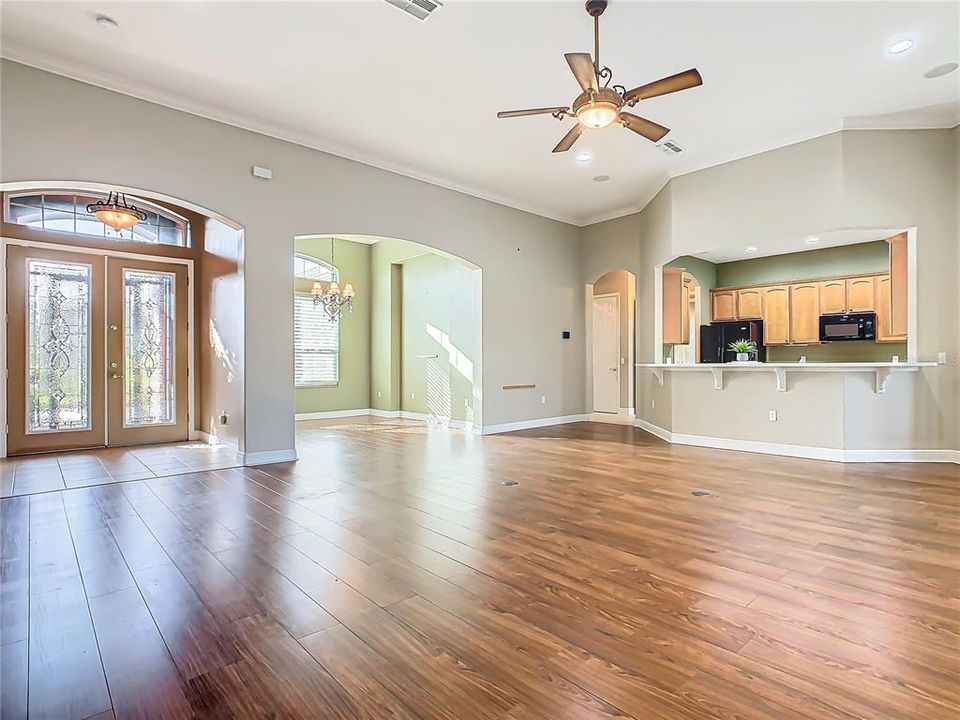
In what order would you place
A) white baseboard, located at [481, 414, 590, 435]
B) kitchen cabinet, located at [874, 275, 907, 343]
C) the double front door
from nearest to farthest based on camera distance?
the double front door → white baseboard, located at [481, 414, 590, 435] → kitchen cabinet, located at [874, 275, 907, 343]

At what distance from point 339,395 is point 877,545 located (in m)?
8.82

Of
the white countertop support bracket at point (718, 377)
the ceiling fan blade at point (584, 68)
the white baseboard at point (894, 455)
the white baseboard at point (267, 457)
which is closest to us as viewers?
the ceiling fan blade at point (584, 68)

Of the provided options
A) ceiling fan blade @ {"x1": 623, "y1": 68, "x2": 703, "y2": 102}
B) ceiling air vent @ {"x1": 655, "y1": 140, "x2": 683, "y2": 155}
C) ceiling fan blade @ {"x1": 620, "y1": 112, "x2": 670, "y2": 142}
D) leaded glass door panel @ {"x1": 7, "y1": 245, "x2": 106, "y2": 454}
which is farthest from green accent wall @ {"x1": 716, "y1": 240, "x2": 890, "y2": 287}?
leaded glass door panel @ {"x1": 7, "y1": 245, "x2": 106, "y2": 454}

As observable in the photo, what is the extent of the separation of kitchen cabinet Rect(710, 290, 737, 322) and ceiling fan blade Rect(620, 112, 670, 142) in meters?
6.54

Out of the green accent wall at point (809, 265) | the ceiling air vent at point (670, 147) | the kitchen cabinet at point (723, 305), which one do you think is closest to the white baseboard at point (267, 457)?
the ceiling air vent at point (670, 147)

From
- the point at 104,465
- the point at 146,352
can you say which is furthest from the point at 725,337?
the point at 104,465

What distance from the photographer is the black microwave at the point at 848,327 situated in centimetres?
796

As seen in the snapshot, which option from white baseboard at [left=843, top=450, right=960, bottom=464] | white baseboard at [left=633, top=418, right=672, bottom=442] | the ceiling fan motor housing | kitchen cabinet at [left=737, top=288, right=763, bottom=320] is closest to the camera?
the ceiling fan motor housing

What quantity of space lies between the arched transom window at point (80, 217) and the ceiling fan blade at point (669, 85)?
5.77m

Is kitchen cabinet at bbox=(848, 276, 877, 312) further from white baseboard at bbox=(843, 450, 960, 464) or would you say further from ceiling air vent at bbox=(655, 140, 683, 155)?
ceiling air vent at bbox=(655, 140, 683, 155)

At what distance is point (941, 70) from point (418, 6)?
4.41m

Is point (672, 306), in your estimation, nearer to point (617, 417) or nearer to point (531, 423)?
point (617, 417)

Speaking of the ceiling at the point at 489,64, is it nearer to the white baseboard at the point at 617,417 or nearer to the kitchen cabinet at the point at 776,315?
the kitchen cabinet at the point at 776,315

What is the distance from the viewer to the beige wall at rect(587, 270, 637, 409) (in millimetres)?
9352
